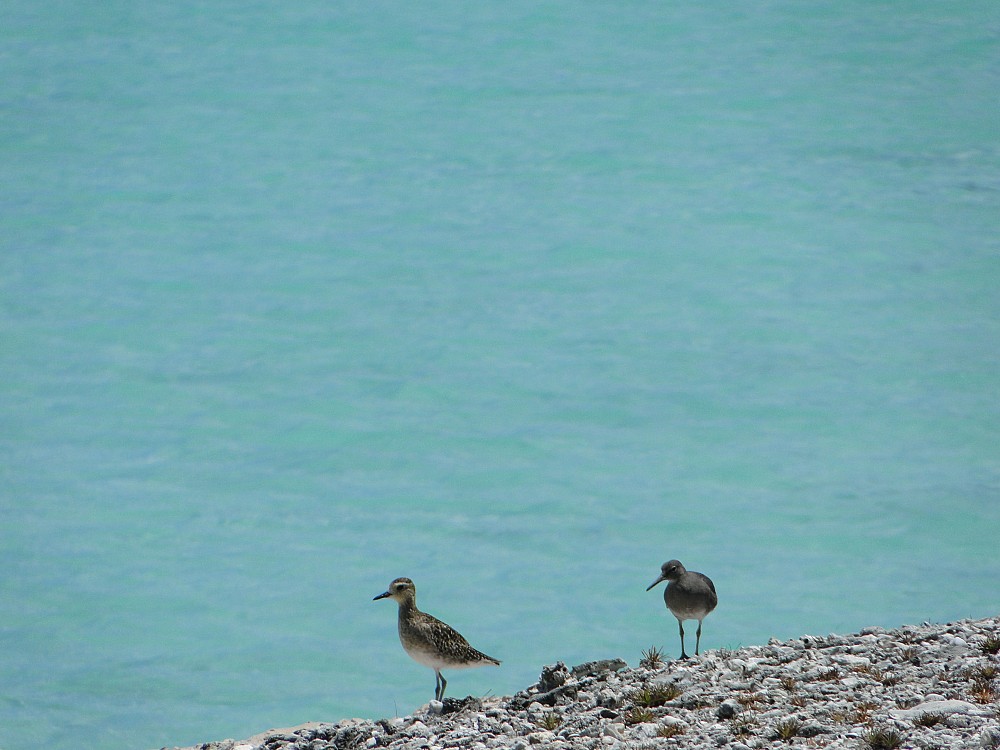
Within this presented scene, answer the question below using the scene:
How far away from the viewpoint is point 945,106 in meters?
24.5

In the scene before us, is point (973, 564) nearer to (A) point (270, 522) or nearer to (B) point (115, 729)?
(A) point (270, 522)

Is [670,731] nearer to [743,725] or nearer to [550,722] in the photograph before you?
[743,725]

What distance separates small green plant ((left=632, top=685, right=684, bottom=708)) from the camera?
5.53m

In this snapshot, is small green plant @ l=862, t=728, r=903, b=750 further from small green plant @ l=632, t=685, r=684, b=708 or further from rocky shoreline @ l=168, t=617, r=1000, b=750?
small green plant @ l=632, t=685, r=684, b=708

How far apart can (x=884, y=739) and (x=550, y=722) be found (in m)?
1.37

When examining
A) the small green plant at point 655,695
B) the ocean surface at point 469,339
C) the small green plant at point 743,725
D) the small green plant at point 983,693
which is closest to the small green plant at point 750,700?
the small green plant at point 743,725

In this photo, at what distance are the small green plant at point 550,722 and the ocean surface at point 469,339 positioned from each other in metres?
7.25

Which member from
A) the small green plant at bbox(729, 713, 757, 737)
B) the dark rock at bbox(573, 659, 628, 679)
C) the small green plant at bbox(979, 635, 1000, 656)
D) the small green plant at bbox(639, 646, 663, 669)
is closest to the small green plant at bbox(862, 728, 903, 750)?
the small green plant at bbox(729, 713, 757, 737)

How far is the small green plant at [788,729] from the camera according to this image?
4.92 m

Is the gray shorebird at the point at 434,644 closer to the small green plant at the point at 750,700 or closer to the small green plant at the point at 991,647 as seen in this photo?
the small green plant at the point at 750,700

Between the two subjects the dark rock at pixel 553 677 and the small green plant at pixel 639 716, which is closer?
the small green plant at pixel 639 716

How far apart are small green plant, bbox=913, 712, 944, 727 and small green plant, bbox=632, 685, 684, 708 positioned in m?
1.03

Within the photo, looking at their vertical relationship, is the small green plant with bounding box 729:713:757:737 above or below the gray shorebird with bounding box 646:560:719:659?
below

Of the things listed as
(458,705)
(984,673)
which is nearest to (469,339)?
(458,705)
